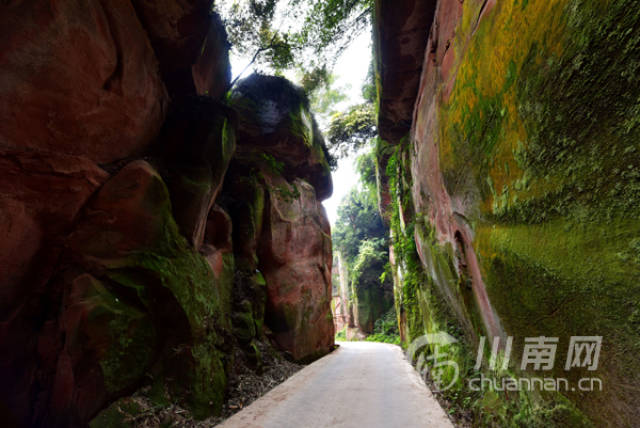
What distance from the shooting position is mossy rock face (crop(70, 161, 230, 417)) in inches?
122

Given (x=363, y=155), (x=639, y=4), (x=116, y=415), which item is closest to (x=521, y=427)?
(x=639, y=4)

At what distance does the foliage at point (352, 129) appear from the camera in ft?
35.6

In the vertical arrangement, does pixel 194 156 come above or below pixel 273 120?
below

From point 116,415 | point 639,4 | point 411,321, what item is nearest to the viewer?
point 639,4

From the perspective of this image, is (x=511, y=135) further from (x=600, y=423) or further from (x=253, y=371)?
(x=253, y=371)

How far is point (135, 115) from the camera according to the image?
3.95 m

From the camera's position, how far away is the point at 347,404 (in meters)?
3.78

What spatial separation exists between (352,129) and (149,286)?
964cm

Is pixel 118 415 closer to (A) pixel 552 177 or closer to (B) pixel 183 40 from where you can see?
(A) pixel 552 177

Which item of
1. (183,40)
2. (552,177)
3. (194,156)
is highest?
(183,40)

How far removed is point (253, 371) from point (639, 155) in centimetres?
544

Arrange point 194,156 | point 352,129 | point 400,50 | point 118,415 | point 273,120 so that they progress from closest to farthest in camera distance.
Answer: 1. point 118,415
2. point 400,50
3. point 194,156
4. point 273,120
5. point 352,129

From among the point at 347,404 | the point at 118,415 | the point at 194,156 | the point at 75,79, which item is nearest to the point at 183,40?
the point at 194,156

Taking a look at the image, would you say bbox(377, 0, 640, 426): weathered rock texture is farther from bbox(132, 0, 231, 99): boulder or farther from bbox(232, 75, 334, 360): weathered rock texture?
bbox(232, 75, 334, 360): weathered rock texture
